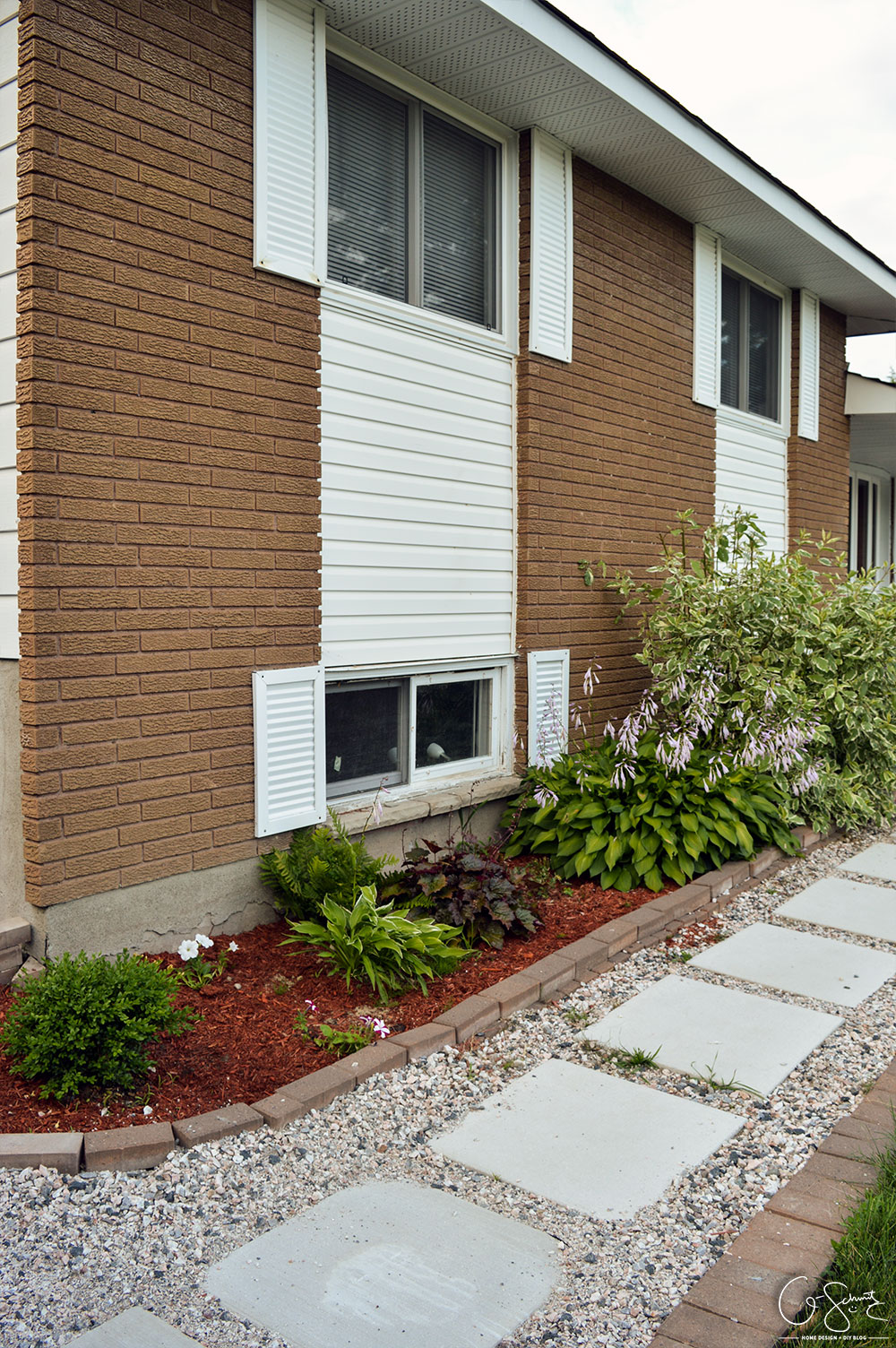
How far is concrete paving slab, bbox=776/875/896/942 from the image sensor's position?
503cm

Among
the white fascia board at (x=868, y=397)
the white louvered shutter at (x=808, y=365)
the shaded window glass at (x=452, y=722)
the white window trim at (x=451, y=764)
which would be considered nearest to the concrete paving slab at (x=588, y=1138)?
the white window trim at (x=451, y=764)

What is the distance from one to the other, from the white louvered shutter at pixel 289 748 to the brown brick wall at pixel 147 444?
0.06 metres

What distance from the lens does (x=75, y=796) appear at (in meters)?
3.79

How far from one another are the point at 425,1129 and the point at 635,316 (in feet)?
18.6

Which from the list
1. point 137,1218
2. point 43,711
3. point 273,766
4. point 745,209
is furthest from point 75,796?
point 745,209

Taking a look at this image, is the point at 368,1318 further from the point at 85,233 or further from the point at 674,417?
the point at 674,417

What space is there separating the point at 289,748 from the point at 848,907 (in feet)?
9.77

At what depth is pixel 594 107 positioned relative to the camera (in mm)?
5707

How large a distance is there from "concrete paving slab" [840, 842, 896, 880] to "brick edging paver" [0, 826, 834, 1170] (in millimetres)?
1021

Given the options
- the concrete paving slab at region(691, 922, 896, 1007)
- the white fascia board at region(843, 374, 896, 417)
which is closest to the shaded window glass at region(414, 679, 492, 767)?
the concrete paving slab at region(691, 922, 896, 1007)

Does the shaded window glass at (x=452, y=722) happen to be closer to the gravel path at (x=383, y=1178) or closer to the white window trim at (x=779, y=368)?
the gravel path at (x=383, y=1178)

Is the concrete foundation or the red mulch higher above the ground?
the concrete foundation

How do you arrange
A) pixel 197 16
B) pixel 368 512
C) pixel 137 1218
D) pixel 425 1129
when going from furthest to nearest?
1. pixel 368 512
2. pixel 197 16
3. pixel 425 1129
4. pixel 137 1218

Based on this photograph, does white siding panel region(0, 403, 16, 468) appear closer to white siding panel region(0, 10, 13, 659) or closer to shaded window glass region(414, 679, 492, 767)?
white siding panel region(0, 10, 13, 659)
